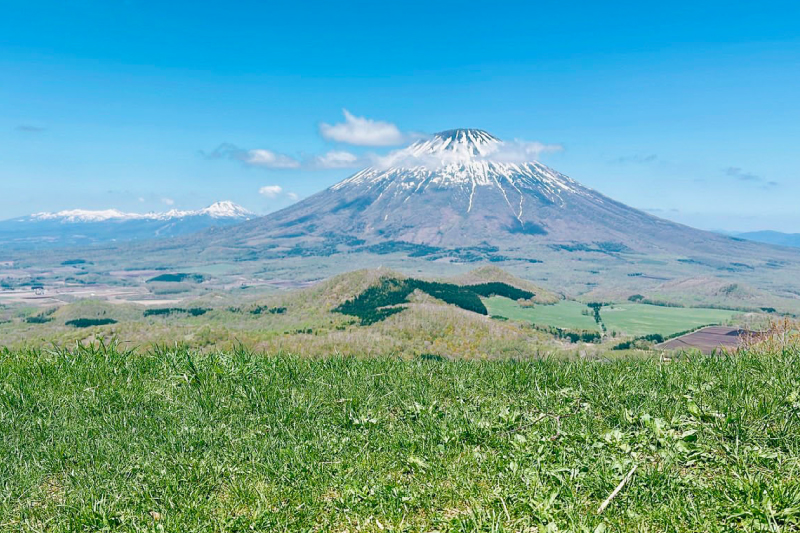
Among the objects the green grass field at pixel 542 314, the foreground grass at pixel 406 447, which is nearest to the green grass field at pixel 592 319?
the green grass field at pixel 542 314

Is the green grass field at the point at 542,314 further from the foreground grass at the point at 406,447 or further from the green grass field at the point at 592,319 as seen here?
the foreground grass at the point at 406,447

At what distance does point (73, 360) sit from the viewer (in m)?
7.91

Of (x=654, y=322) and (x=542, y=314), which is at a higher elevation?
(x=542, y=314)

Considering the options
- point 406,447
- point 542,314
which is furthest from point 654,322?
point 406,447

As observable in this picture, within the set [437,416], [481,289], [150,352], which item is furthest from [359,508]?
[481,289]

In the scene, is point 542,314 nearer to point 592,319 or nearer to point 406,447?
point 592,319

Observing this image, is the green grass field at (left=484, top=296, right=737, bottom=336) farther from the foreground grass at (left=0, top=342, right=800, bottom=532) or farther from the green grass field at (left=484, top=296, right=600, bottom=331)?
the foreground grass at (left=0, top=342, right=800, bottom=532)

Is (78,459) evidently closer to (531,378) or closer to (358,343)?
(531,378)

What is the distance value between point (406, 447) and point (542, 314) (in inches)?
6594

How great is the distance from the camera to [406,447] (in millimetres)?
5164

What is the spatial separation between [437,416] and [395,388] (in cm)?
105

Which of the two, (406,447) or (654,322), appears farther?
(654,322)

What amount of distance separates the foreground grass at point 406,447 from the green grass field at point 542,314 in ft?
437

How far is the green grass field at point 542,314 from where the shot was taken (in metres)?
146
